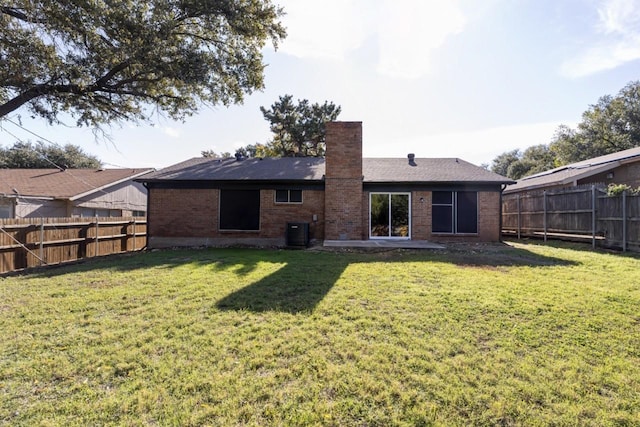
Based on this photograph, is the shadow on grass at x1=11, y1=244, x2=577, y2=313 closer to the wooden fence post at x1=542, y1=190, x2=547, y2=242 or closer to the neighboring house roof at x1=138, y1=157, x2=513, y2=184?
the neighboring house roof at x1=138, y1=157, x2=513, y2=184

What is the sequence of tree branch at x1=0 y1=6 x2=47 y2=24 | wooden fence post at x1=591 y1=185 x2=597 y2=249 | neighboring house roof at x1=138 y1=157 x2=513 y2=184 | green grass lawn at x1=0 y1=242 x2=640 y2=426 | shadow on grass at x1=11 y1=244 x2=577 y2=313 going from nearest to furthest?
1. green grass lawn at x1=0 y1=242 x2=640 y2=426
2. shadow on grass at x1=11 y1=244 x2=577 y2=313
3. tree branch at x1=0 y1=6 x2=47 y2=24
4. wooden fence post at x1=591 y1=185 x2=597 y2=249
5. neighboring house roof at x1=138 y1=157 x2=513 y2=184

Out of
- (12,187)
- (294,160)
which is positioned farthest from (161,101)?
(12,187)

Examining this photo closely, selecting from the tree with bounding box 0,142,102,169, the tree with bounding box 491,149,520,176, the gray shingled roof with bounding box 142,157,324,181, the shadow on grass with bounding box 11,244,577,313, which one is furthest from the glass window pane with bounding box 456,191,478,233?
the tree with bounding box 491,149,520,176

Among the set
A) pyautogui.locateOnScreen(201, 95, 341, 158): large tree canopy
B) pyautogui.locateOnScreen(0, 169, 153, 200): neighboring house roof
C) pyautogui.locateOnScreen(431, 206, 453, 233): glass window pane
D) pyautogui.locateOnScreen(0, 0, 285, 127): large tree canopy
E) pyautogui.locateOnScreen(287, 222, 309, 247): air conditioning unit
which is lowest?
pyautogui.locateOnScreen(287, 222, 309, 247): air conditioning unit

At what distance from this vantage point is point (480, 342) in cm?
336

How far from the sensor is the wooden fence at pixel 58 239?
7852mm

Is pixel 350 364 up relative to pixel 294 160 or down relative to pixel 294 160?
down

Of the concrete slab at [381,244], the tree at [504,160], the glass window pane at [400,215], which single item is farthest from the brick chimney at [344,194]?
the tree at [504,160]

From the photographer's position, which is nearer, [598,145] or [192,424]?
[192,424]

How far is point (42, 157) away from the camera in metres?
27.3

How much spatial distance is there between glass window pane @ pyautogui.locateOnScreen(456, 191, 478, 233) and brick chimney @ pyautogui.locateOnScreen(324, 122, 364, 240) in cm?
403

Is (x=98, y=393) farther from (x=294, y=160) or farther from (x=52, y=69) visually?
(x=294, y=160)

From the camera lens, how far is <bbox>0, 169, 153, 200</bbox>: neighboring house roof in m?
15.0

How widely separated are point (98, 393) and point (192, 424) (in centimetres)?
99
